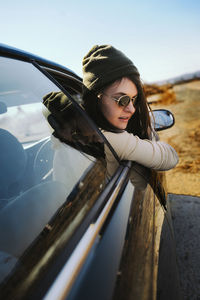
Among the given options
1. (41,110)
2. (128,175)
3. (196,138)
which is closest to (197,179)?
(196,138)

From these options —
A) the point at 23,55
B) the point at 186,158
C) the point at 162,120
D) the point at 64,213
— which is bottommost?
the point at 186,158

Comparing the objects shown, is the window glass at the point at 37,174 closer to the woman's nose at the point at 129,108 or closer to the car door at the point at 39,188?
the car door at the point at 39,188

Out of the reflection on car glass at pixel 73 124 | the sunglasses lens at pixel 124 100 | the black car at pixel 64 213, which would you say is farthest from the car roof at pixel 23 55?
A: the sunglasses lens at pixel 124 100

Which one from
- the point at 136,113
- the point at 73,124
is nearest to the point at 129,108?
the point at 136,113

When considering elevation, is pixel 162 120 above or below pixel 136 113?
below

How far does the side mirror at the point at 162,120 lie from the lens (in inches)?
87.0

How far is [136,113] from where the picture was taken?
1.90 meters

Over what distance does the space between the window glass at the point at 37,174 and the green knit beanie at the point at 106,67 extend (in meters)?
0.47

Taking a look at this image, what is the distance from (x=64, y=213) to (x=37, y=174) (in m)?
0.24

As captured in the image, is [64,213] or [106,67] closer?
[64,213]

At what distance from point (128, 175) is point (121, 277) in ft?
1.96

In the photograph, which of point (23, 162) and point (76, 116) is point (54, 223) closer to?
point (23, 162)

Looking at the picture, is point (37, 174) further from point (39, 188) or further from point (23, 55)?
point (23, 55)

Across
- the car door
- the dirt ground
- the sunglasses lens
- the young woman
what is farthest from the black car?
the dirt ground
